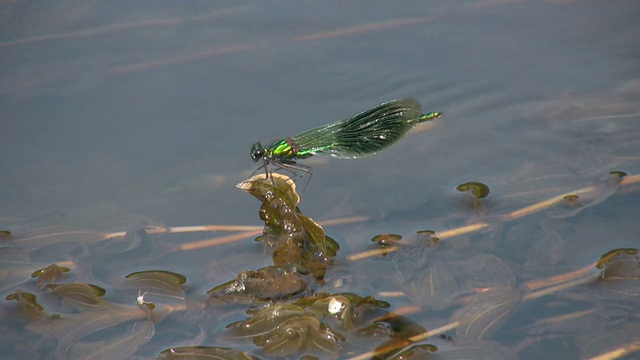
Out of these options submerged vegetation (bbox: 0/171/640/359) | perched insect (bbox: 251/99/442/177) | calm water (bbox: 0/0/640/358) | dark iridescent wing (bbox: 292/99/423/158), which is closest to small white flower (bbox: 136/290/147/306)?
submerged vegetation (bbox: 0/171/640/359)

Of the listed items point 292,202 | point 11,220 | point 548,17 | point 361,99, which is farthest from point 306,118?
point 548,17

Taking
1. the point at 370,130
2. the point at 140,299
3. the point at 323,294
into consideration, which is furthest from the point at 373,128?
the point at 140,299

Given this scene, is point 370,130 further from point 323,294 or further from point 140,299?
point 140,299

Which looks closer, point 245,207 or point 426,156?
point 245,207

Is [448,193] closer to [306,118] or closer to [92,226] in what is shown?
[306,118]

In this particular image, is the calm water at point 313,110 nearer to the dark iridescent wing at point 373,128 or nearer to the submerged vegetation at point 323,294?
the submerged vegetation at point 323,294

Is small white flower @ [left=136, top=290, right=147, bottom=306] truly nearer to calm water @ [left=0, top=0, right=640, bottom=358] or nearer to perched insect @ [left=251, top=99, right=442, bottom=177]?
calm water @ [left=0, top=0, right=640, bottom=358]

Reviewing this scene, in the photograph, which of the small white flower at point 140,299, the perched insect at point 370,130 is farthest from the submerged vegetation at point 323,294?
the perched insect at point 370,130
